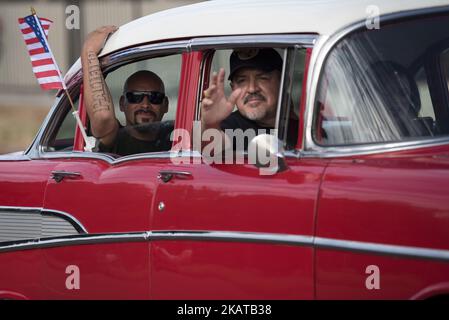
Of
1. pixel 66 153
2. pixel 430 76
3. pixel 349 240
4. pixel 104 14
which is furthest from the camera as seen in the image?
pixel 104 14

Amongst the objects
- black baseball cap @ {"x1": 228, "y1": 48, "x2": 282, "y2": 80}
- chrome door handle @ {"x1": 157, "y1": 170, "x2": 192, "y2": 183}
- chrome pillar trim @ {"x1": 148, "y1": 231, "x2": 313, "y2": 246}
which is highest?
black baseball cap @ {"x1": 228, "y1": 48, "x2": 282, "y2": 80}

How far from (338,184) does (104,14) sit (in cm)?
1863

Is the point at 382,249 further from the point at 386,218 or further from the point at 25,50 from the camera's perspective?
the point at 25,50

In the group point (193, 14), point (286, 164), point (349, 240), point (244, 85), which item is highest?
point (193, 14)

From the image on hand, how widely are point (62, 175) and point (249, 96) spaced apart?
111cm

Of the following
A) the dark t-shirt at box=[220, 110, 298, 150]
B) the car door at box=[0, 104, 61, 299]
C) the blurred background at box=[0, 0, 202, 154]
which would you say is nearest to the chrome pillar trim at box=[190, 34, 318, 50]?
the dark t-shirt at box=[220, 110, 298, 150]

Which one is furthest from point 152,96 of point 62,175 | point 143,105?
point 62,175

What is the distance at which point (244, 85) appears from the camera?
5.00 m

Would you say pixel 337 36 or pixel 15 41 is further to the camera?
pixel 15 41

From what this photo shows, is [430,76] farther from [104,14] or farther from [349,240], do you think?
[104,14]

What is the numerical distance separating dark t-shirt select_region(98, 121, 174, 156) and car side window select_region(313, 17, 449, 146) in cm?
107

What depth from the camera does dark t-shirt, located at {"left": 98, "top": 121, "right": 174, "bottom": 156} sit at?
530 centimetres

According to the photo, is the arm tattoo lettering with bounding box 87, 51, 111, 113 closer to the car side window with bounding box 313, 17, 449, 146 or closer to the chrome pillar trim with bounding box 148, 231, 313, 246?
the chrome pillar trim with bounding box 148, 231, 313, 246
